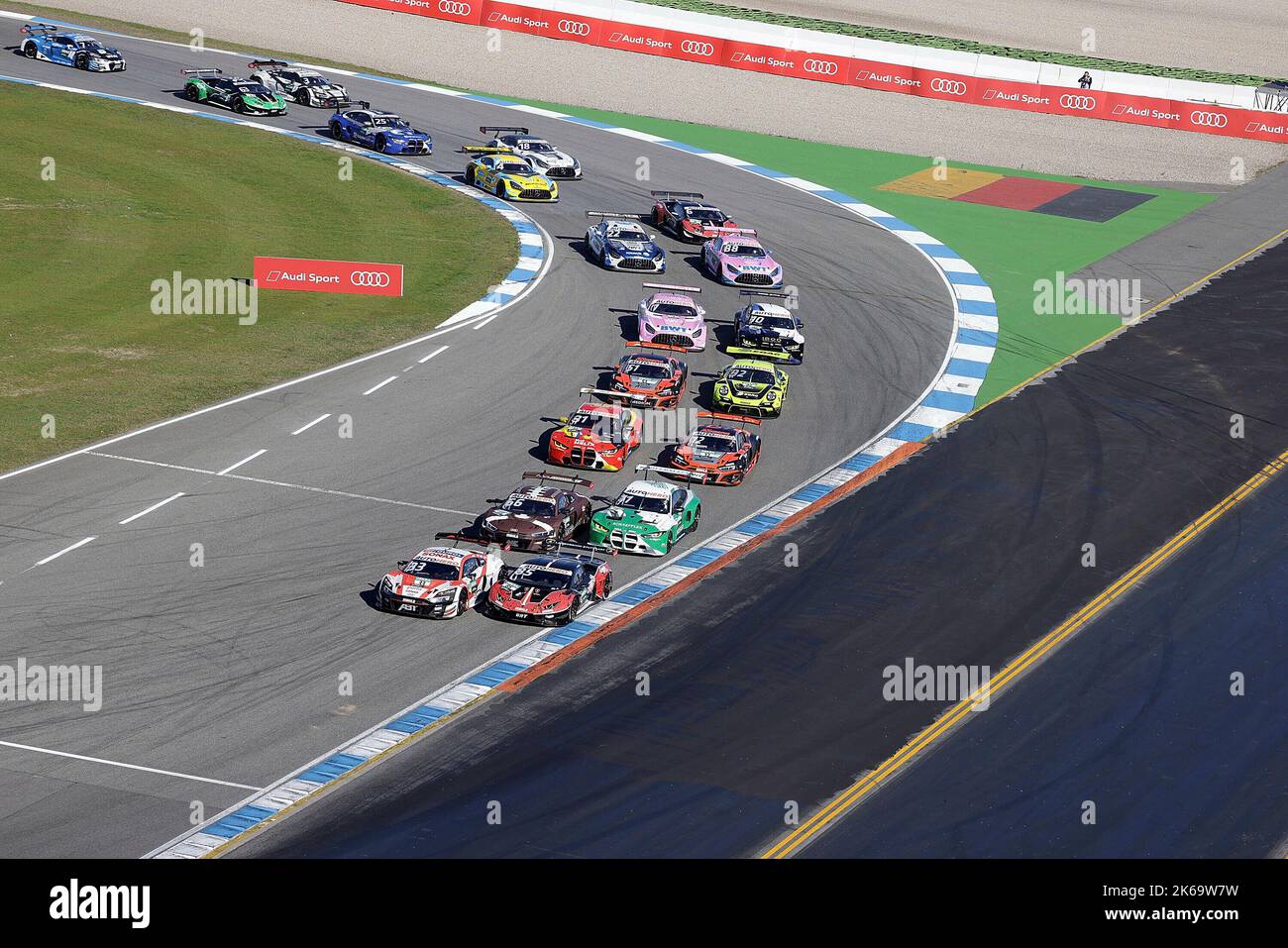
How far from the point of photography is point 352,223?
59844mm

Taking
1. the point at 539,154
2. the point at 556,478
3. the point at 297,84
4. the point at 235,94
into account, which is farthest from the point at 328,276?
the point at 297,84

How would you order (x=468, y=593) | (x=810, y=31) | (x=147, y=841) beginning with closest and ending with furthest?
(x=147, y=841) < (x=468, y=593) < (x=810, y=31)

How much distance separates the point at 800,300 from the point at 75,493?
85.9 ft

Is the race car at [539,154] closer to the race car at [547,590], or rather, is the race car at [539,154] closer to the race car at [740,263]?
the race car at [740,263]

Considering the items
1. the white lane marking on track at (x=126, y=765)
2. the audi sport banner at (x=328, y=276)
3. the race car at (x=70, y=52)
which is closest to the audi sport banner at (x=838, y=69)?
the race car at (x=70, y=52)

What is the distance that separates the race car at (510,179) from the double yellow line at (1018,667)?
102 ft

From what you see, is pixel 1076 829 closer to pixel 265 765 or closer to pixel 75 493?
pixel 265 765

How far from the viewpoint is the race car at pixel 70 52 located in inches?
3027

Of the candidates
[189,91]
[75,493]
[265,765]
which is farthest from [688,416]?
[189,91]

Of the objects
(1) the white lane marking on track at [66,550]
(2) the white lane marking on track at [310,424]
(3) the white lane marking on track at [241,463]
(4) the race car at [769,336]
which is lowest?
(1) the white lane marking on track at [66,550]

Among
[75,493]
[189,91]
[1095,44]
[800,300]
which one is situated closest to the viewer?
[75,493]

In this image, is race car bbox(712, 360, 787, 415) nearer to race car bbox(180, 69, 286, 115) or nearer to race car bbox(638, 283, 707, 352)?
race car bbox(638, 283, 707, 352)

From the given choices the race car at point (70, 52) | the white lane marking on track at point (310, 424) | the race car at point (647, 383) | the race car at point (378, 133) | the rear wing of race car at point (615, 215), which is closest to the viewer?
the white lane marking on track at point (310, 424)

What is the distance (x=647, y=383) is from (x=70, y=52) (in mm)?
45695
